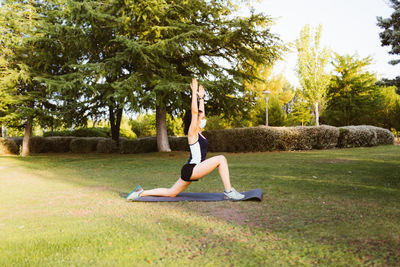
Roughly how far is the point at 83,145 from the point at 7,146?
502cm

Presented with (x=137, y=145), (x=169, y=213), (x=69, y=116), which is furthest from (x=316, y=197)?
(x=137, y=145)

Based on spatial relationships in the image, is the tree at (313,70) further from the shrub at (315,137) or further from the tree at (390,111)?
the shrub at (315,137)

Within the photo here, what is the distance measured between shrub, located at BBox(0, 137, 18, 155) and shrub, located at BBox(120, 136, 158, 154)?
806 centimetres

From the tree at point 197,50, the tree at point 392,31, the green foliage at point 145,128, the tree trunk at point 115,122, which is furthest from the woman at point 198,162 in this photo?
the green foliage at point 145,128

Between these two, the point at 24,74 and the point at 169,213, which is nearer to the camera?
the point at 169,213

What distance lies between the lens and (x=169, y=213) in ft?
15.0

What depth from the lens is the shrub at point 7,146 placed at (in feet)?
70.3

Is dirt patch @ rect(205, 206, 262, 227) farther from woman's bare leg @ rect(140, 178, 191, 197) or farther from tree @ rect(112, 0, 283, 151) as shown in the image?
tree @ rect(112, 0, 283, 151)

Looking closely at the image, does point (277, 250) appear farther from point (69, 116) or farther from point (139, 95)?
point (69, 116)

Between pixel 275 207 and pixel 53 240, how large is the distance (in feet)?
10.1

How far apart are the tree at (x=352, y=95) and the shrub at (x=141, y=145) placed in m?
16.8

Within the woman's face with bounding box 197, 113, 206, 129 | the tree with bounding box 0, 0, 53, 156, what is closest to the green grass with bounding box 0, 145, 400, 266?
the woman's face with bounding box 197, 113, 206, 129

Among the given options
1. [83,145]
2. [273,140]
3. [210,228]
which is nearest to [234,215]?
[210,228]

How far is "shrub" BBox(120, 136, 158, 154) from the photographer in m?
20.4
